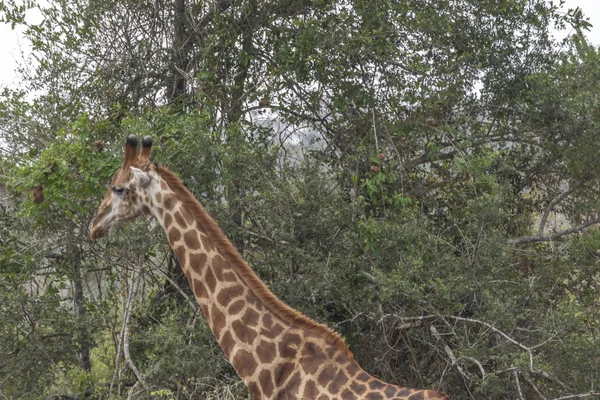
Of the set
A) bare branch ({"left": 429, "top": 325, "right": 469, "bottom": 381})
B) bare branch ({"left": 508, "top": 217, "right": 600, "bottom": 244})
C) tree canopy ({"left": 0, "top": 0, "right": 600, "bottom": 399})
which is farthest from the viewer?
bare branch ({"left": 508, "top": 217, "right": 600, "bottom": 244})

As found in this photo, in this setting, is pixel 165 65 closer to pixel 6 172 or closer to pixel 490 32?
pixel 6 172

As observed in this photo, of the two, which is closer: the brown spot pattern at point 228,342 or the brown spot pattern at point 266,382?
the brown spot pattern at point 266,382

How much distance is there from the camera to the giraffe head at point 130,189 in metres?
5.45

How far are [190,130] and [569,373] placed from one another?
3.88 m

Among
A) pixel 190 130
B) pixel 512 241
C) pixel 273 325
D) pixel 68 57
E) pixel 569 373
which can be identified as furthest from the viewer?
pixel 68 57

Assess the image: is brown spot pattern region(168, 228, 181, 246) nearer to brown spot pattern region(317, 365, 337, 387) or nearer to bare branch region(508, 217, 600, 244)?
brown spot pattern region(317, 365, 337, 387)

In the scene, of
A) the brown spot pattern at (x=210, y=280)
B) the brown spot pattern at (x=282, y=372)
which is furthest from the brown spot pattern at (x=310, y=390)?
the brown spot pattern at (x=210, y=280)

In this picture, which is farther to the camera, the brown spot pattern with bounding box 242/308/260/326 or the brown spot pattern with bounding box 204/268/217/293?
the brown spot pattern with bounding box 204/268/217/293

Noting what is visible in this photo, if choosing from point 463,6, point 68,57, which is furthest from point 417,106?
point 68,57

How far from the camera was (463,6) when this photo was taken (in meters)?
8.95

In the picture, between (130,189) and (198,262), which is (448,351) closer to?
(198,262)

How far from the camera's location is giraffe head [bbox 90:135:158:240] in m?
5.45

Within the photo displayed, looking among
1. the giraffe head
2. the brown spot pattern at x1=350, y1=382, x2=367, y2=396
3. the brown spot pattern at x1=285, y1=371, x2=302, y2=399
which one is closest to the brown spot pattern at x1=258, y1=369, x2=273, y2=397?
the brown spot pattern at x1=285, y1=371, x2=302, y2=399

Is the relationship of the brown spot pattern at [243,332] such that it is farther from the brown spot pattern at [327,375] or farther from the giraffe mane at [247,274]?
the brown spot pattern at [327,375]
